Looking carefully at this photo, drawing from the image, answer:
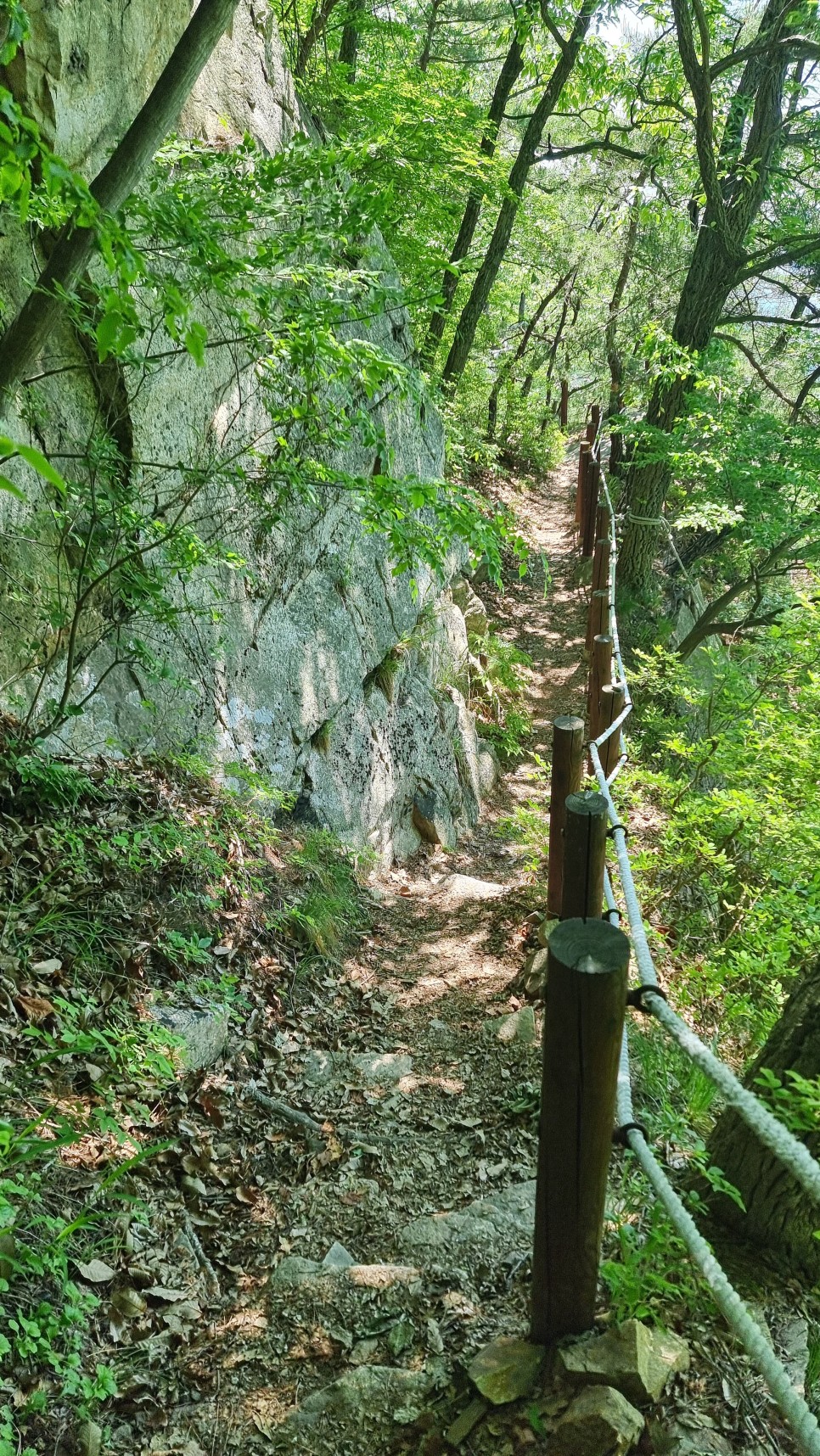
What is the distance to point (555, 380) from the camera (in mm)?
26297

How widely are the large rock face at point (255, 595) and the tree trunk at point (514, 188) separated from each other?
3472 mm

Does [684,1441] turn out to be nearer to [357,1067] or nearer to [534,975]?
[357,1067]

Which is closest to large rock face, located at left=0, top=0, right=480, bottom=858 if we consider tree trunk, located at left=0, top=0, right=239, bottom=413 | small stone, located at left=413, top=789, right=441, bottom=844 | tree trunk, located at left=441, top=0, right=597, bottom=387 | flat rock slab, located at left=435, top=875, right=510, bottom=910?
small stone, located at left=413, top=789, right=441, bottom=844

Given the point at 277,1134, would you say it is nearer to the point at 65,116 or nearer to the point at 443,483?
the point at 443,483

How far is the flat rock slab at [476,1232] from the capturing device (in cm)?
292

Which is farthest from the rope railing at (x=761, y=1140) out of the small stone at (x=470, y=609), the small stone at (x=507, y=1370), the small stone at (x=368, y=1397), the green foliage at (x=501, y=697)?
the small stone at (x=470, y=609)

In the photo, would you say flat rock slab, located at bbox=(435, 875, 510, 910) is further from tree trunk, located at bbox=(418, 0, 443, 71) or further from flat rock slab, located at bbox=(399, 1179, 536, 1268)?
tree trunk, located at bbox=(418, 0, 443, 71)

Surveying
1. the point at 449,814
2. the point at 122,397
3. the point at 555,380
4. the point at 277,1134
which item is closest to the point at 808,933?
the point at 277,1134

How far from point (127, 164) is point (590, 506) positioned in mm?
9861

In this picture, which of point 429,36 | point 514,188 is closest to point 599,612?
point 514,188

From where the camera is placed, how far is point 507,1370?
220cm

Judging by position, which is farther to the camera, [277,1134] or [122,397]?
[122,397]

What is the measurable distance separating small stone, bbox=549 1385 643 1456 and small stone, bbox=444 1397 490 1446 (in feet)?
0.87

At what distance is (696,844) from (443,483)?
2281 mm
